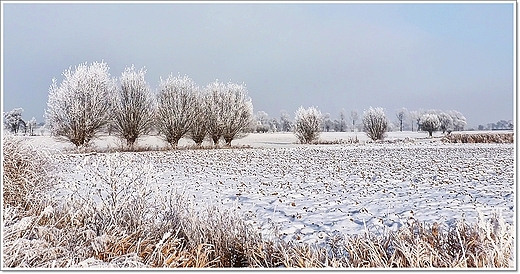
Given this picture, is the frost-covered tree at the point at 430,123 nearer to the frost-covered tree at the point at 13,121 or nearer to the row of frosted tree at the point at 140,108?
the row of frosted tree at the point at 140,108

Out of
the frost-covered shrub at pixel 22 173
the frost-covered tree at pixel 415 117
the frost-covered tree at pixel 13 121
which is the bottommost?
the frost-covered shrub at pixel 22 173

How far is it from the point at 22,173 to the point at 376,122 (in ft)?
109

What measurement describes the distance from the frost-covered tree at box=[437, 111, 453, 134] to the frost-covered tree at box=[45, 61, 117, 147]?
129 feet

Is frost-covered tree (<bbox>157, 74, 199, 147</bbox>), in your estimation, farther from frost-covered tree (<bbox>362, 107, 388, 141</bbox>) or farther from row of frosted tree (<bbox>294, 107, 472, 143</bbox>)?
frost-covered tree (<bbox>362, 107, 388, 141</bbox>)

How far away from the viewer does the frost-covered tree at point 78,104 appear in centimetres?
1994

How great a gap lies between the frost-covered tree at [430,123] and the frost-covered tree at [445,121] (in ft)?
1.72

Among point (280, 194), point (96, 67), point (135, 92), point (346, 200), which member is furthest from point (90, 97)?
point (346, 200)

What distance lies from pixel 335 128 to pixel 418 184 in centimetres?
6100

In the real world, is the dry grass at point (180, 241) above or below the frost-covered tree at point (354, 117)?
below

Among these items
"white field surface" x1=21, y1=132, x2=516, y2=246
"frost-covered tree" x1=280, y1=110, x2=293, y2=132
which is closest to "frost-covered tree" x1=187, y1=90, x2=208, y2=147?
"white field surface" x1=21, y1=132, x2=516, y2=246

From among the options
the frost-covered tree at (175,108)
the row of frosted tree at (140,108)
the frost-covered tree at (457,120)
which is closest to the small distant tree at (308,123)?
the row of frosted tree at (140,108)

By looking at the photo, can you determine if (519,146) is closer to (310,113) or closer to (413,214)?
(413,214)

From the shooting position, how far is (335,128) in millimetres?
68875

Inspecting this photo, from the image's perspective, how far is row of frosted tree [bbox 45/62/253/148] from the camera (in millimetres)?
20062
